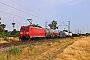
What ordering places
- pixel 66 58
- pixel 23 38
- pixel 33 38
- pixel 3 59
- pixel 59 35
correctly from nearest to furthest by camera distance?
pixel 3 59, pixel 66 58, pixel 23 38, pixel 33 38, pixel 59 35

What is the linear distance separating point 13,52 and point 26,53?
140cm

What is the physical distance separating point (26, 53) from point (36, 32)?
2940 centimetres

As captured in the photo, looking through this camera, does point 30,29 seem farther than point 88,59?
Yes

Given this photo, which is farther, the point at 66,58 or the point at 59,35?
the point at 59,35

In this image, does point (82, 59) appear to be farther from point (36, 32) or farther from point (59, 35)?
point (59, 35)

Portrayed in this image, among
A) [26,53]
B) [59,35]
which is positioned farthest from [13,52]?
[59,35]

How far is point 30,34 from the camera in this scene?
4403cm

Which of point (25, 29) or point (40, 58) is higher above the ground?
point (25, 29)

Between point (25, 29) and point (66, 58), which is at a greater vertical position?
point (25, 29)

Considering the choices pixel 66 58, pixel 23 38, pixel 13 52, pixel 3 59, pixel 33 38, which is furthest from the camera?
pixel 33 38

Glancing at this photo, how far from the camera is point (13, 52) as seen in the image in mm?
17984

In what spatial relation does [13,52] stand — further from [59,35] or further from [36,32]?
[59,35]

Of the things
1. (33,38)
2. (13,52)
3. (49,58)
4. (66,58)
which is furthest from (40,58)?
(33,38)

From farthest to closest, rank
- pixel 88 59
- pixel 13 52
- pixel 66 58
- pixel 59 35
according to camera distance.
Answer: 1. pixel 59 35
2. pixel 88 59
3. pixel 13 52
4. pixel 66 58
